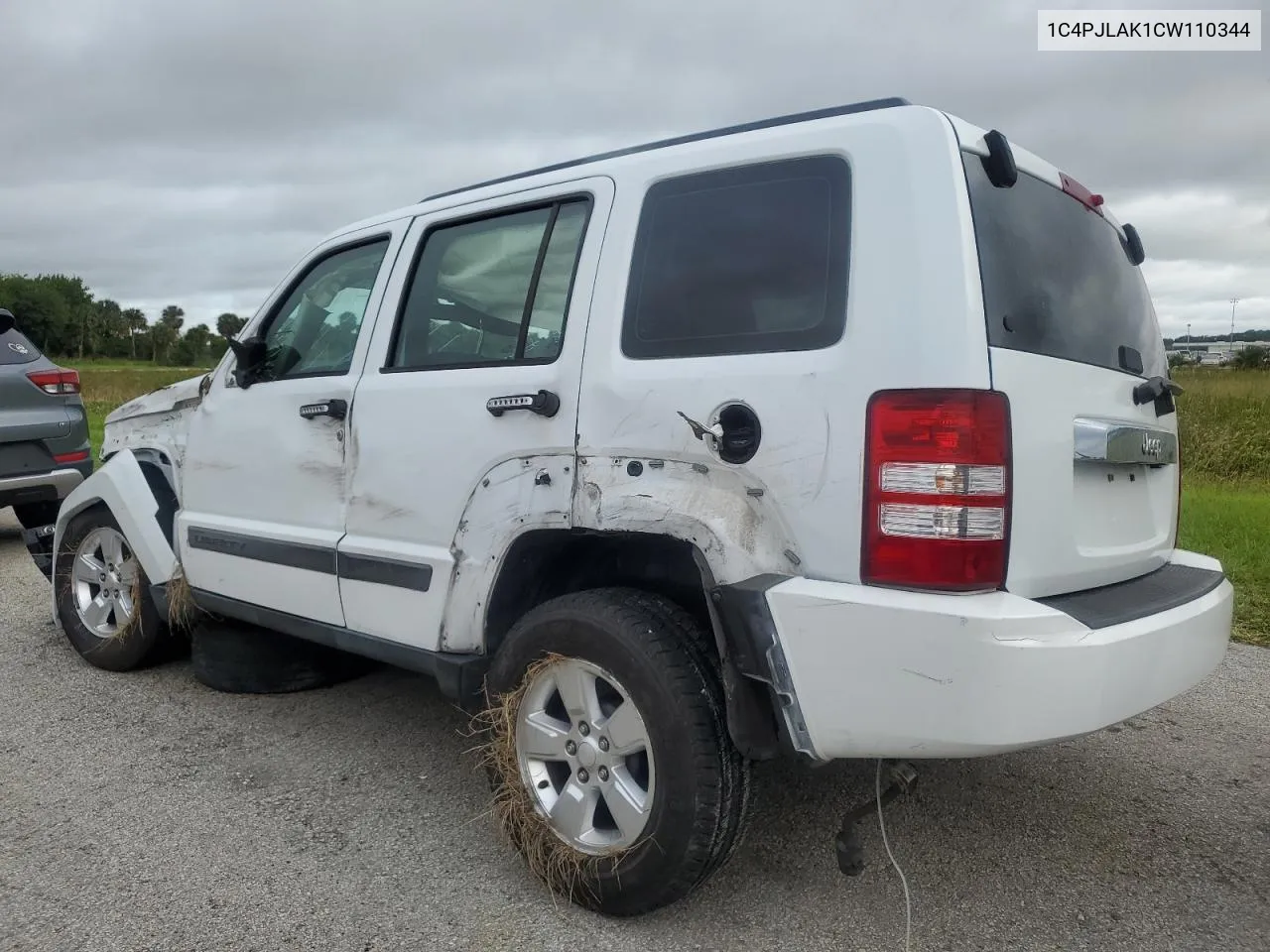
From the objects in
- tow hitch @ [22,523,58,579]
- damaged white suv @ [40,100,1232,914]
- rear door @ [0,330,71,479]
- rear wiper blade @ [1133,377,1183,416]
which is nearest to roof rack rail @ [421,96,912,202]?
damaged white suv @ [40,100,1232,914]

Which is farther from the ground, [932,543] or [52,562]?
[932,543]

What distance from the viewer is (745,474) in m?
2.44

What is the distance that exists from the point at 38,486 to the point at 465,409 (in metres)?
5.42

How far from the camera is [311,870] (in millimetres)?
2918

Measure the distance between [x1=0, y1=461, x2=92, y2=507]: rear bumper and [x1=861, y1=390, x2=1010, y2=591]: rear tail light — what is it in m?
6.70

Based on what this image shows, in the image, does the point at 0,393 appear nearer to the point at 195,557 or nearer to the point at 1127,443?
the point at 195,557

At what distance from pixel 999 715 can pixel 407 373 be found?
2080 millimetres

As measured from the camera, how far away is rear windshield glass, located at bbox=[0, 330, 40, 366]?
7.14 metres

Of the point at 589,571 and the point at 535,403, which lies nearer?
the point at 535,403

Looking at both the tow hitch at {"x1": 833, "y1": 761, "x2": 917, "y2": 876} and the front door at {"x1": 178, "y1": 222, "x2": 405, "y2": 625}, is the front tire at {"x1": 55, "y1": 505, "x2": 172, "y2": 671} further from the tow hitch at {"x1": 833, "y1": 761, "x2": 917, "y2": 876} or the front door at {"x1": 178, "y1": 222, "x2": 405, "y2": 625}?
Result: the tow hitch at {"x1": 833, "y1": 761, "x2": 917, "y2": 876}

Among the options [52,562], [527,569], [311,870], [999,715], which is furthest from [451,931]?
[52,562]

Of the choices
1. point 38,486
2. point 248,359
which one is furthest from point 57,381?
point 248,359

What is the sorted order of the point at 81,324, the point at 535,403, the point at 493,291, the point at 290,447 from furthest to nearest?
the point at 81,324 < the point at 290,447 < the point at 493,291 < the point at 535,403

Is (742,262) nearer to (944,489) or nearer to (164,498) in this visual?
(944,489)
